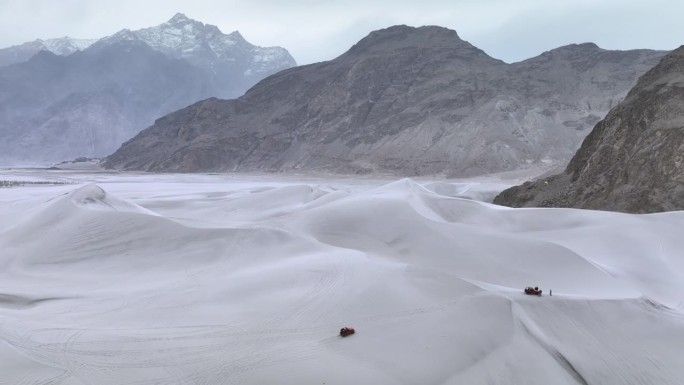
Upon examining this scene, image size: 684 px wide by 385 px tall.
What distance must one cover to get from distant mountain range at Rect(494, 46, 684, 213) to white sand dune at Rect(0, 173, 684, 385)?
272 inches

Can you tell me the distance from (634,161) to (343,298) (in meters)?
17.6

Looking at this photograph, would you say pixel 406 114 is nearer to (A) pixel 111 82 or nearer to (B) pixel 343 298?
(B) pixel 343 298

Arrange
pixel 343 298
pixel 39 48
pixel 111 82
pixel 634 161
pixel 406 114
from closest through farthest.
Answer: pixel 343 298
pixel 634 161
pixel 406 114
pixel 111 82
pixel 39 48

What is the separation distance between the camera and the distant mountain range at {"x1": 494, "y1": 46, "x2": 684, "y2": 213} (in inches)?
730

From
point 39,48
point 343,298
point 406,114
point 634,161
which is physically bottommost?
point 343,298

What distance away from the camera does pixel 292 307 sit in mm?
7559

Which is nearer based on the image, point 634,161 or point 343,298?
point 343,298

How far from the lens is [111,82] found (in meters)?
153

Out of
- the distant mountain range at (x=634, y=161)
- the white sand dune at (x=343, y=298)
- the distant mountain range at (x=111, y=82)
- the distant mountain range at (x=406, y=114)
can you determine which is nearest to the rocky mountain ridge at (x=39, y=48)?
the distant mountain range at (x=111, y=82)

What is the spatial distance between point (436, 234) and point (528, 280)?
8.79 feet

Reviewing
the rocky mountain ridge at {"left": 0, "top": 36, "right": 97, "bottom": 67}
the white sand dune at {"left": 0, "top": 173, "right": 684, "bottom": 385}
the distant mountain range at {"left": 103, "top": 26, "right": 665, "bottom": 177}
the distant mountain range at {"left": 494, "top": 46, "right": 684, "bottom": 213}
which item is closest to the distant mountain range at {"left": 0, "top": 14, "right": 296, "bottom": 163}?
the rocky mountain ridge at {"left": 0, "top": 36, "right": 97, "bottom": 67}

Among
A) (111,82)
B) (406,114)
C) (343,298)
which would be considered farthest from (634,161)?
(111,82)

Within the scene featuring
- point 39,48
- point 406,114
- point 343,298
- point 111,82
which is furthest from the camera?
point 39,48

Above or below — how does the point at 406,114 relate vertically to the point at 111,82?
below
